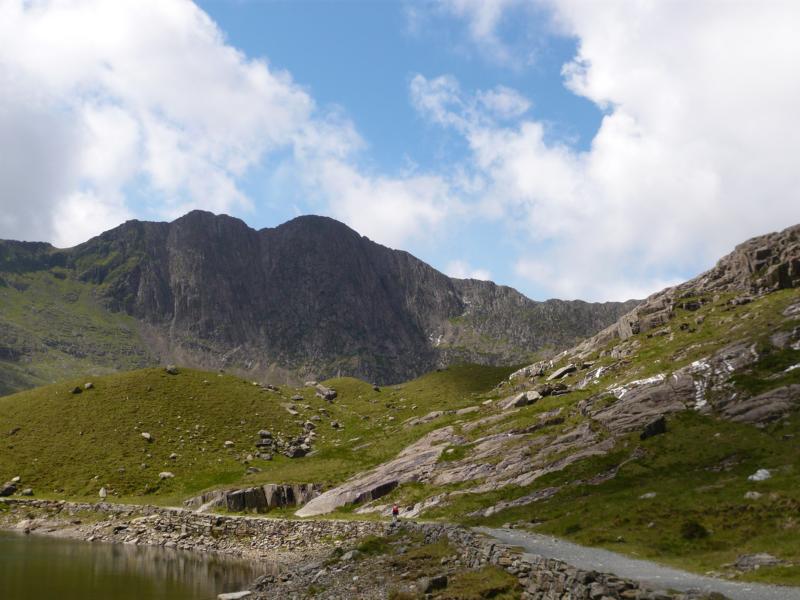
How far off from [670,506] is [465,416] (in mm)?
57067

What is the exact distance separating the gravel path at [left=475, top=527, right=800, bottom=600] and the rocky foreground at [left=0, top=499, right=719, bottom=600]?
2526mm

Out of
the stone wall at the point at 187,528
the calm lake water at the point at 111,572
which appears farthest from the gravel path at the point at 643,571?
the calm lake water at the point at 111,572

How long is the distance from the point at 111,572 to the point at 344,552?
23552 millimetres

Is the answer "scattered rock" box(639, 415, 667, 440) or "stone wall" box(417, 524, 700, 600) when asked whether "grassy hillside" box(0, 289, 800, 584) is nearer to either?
"scattered rock" box(639, 415, 667, 440)

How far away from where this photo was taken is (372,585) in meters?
35.9

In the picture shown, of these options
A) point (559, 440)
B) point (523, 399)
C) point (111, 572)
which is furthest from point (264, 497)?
point (559, 440)

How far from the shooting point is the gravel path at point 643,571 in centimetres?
2153

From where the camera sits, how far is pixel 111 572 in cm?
5409

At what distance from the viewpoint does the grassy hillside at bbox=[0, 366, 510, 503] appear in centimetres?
9800

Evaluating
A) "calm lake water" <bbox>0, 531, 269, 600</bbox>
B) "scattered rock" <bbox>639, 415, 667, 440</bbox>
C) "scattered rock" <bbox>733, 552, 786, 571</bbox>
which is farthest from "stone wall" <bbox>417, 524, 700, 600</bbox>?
"scattered rock" <bbox>639, 415, 667, 440</bbox>

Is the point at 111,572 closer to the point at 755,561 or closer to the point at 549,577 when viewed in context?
the point at 549,577

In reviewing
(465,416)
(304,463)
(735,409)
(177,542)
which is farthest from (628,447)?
(304,463)

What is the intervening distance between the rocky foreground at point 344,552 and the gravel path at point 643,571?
8.29ft

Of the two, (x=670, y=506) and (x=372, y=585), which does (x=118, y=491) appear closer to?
(x=372, y=585)
